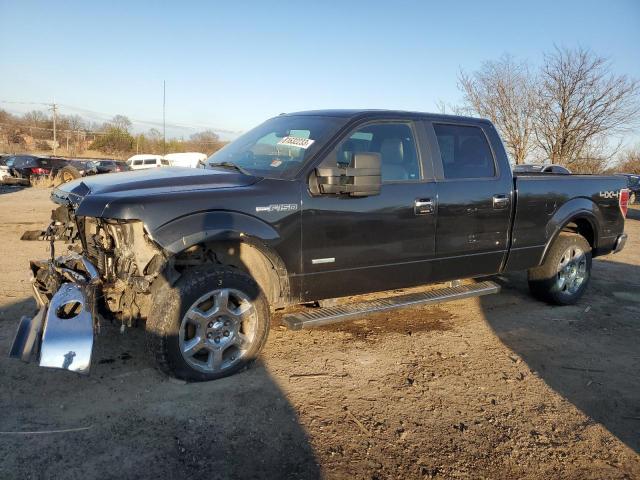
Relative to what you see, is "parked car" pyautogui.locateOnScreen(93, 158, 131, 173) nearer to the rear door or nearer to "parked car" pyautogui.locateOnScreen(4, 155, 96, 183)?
"parked car" pyautogui.locateOnScreen(4, 155, 96, 183)

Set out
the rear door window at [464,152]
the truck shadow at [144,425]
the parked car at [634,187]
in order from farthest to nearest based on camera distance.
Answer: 1. the parked car at [634,187]
2. the rear door window at [464,152]
3. the truck shadow at [144,425]

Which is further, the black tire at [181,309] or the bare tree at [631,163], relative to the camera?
the bare tree at [631,163]

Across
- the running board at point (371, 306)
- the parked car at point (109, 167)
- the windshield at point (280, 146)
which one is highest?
the parked car at point (109, 167)

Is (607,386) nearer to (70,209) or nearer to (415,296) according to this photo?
(415,296)

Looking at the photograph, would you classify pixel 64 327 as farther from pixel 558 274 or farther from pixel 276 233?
pixel 558 274

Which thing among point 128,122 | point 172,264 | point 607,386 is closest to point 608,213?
point 607,386

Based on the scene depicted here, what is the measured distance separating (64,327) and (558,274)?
196 inches

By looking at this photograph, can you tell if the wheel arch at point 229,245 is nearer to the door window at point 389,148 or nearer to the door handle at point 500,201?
the door window at point 389,148

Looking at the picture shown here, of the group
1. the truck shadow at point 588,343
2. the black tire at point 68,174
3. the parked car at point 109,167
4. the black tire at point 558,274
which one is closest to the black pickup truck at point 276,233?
the black tire at point 558,274

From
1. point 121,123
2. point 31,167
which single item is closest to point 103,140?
point 121,123

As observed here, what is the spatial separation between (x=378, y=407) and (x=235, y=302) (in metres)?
1.23

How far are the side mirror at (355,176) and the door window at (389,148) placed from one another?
408 millimetres

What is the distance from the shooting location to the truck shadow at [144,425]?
2.59m

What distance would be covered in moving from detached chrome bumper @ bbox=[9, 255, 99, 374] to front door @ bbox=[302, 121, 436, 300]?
5.06ft
